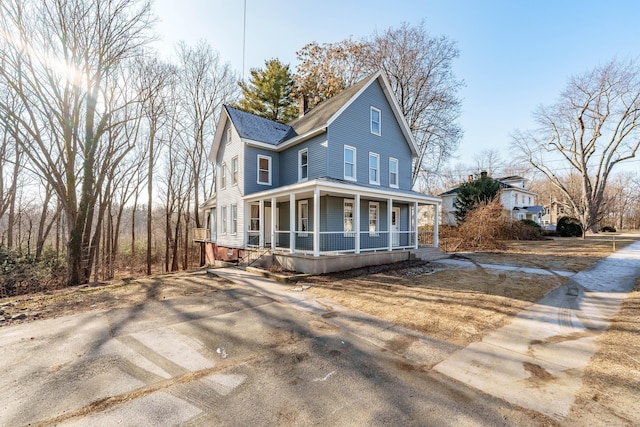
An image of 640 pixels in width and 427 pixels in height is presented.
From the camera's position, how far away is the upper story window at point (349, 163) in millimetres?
13492

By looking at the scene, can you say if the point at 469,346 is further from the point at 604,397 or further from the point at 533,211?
the point at 533,211

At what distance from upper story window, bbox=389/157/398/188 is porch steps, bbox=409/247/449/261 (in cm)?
407

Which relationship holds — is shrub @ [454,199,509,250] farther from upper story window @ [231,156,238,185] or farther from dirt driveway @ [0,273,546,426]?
dirt driveway @ [0,273,546,426]

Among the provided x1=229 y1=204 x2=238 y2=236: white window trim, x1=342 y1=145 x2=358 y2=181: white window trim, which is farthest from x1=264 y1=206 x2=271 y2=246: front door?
x1=342 y1=145 x2=358 y2=181: white window trim

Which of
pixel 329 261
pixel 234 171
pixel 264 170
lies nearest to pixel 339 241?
pixel 329 261

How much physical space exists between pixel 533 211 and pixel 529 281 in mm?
38423

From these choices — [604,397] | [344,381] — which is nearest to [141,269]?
[344,381]

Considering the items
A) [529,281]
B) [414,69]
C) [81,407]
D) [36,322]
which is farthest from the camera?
[414,69]

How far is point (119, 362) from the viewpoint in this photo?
4.05m

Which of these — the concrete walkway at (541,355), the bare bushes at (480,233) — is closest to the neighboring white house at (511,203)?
the bare bushes at (480,233)

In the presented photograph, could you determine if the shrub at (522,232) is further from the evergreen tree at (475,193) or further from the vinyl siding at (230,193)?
the vinyl siding at (230,193)

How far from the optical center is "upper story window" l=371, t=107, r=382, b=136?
582 inches

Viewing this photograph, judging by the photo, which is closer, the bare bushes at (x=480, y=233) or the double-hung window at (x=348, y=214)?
the double-hung window at (x=348, y=214)

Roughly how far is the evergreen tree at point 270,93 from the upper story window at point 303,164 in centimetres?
1539
